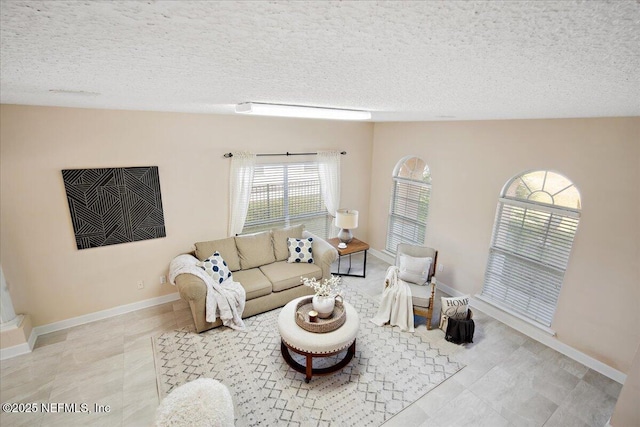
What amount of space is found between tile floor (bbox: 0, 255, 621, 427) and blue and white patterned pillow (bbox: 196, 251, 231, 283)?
31.5 inches

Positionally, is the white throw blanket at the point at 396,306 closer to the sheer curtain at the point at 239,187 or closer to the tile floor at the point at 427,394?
the tile floor at the point at 427,394

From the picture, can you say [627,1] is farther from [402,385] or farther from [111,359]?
[111,359]

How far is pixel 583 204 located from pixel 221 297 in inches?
162

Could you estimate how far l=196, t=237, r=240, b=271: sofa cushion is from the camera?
4098 millimetres

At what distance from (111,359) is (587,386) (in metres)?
4.96

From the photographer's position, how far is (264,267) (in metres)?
4.36

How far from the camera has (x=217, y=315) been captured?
12.1ft

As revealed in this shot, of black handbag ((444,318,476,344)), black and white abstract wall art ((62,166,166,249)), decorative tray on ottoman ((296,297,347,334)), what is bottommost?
black handbag ((444,318,476,344))

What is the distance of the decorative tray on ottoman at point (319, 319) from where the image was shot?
3.04 metres

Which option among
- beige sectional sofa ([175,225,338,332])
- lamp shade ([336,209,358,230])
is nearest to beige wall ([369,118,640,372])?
lamp shade ([336,209,358,230])

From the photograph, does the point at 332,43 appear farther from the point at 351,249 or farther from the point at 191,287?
the point at 351,249

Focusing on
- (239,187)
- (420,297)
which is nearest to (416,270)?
(420,297)

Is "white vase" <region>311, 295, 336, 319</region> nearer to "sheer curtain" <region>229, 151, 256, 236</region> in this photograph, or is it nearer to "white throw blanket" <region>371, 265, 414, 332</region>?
"white throw blanket" <region>371, 265, 414, 332</region>

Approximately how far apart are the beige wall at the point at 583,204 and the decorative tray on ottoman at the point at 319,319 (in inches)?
85.3
